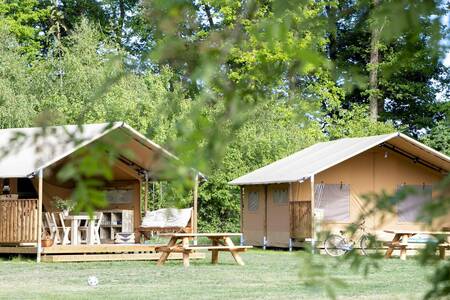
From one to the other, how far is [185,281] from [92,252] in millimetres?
5719

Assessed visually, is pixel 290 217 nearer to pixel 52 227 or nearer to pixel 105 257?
pixel 105 257

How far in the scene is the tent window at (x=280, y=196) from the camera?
23844 millimetres

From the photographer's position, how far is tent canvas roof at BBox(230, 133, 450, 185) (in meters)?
22.5

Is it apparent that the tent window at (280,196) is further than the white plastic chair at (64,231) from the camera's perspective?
Yes

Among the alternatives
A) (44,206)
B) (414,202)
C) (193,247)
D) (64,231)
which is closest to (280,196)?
(44,206)

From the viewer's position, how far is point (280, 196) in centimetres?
2411

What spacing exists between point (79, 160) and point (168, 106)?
0.68ft

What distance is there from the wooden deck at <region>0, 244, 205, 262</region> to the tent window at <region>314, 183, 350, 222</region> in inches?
204

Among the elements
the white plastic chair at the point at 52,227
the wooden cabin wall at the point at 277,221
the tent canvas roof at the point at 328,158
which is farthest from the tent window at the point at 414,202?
the wooden cabin wall at the point at 277,221

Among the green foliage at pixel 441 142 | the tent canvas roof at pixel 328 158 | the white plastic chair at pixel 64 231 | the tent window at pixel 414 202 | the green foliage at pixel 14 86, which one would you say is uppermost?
the green foliage at pixel 14 86

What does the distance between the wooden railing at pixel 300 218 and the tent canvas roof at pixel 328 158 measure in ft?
2.25

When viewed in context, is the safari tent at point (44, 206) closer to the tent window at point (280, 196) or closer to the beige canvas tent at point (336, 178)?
the beige canvas tent at point (336, 178)

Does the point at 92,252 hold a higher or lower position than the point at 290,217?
lower

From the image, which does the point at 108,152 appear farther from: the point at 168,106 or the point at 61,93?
the point at 61,93
